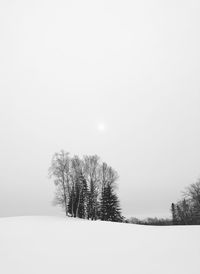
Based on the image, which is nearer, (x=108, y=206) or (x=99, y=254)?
(x=99, y=254)

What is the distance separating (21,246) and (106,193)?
32.2 m

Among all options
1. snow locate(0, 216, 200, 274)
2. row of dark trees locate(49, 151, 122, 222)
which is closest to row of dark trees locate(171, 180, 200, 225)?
row of dark trees locate(49, 151, 122, 222)

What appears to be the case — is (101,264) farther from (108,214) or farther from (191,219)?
(191,219)

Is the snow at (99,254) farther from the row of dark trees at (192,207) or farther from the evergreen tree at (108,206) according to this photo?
the row of dark trees at (192,207)

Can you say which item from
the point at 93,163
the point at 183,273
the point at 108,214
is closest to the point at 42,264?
the point at 183,273

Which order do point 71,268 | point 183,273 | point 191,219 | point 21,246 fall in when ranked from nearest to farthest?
1. point 183,273
2. point 71,268
3. point 21,246
4. point 191,219

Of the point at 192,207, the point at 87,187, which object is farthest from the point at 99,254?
the point at 192,207

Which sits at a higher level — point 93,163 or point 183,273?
point 93,163

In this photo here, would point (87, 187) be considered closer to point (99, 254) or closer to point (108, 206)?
point (108, 206)

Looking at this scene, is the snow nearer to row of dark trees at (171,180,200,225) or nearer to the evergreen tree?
the evergreen tree

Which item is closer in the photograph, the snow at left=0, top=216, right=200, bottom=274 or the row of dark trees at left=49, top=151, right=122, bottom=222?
the snow at left=0, top=216, right=200, bottom=274

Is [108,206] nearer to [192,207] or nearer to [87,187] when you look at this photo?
[87,187]

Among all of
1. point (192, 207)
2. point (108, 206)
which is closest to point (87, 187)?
A: point (108, 206)

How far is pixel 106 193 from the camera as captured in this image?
136 feet
